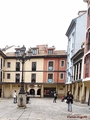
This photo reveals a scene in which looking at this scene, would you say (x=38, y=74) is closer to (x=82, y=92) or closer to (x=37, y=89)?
(x=37, y=89)

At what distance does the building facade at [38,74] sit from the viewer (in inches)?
1752

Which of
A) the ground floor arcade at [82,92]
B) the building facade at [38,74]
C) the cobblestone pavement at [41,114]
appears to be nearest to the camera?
the cobblestone pavement at [41,114]

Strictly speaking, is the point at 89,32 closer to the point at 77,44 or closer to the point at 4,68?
the point at 77,44

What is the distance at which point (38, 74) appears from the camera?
44.9 meters

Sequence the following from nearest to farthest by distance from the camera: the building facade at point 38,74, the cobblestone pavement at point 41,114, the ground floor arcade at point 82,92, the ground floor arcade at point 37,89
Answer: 1. the cobblestone pavement at point 41,114
2. the ground floor arcade at point 82,92
3. the building facade at point 38,74
4. the ground floor arcade at point 37,89

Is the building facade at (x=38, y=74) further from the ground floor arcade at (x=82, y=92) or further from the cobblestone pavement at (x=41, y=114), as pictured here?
the cobblestone pavement at (x=41, y=114)

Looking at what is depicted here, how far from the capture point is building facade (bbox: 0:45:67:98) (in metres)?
44.5

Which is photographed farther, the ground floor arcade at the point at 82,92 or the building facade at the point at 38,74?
the building facade at the point at 38,74

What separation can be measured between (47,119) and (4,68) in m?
36.3

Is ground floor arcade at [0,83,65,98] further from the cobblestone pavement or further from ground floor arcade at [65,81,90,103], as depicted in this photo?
the cobblestone pavement

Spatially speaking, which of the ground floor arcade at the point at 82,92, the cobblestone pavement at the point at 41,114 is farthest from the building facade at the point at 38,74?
the cobblestone pavement at the point at 41,114

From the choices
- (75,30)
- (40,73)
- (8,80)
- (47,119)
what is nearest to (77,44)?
(75,30)

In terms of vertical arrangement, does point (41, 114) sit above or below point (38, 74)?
below

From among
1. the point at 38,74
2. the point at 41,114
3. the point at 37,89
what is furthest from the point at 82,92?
the point at 37,89
